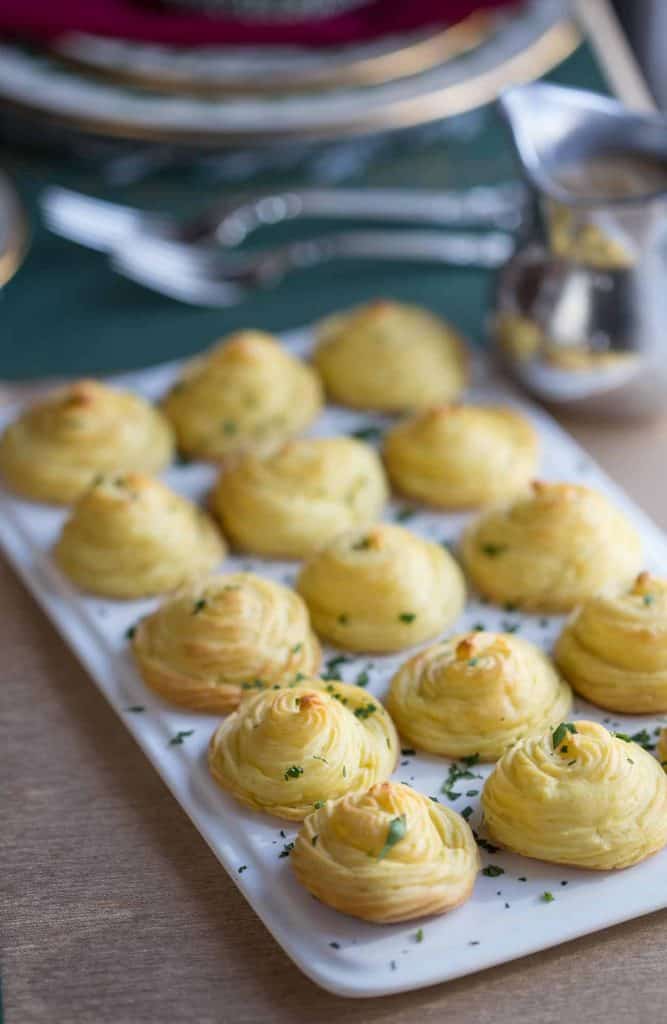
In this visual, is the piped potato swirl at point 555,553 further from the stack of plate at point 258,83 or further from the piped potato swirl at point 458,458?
the stack of plate at point 258,83

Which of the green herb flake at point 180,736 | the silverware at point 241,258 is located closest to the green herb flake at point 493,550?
the green herb flake at point 180,736

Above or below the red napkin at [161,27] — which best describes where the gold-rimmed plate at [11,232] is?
below

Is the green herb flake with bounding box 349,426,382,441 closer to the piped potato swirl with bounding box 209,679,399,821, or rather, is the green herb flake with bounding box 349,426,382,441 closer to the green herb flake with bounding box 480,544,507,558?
the green herb flake with bounding box 480,544,507,558

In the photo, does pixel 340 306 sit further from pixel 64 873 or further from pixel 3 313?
pixel 64 873

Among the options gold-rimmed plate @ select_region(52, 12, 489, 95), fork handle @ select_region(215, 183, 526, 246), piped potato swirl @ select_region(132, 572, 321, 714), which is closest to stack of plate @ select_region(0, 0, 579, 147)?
gold-rimmed plate @ select_region(52, 12, 489, 95)

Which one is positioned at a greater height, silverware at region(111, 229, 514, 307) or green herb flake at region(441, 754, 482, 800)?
silverware at region(111, 229, 514, 307)

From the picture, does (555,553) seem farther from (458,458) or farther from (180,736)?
(180,736)
